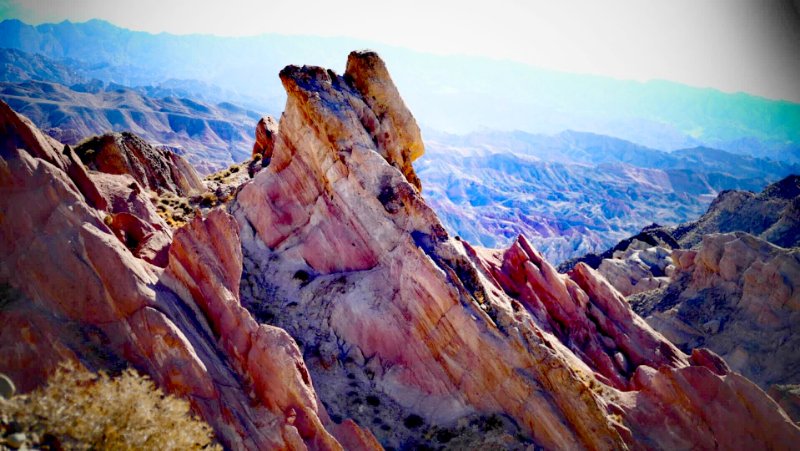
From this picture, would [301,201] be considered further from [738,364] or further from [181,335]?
[738,364]

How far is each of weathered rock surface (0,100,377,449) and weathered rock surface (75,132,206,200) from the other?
30.8 m

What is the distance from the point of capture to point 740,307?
5469 centimetres

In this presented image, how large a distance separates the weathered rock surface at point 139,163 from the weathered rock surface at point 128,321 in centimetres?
3082

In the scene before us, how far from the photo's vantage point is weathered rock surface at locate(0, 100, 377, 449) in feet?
50.6

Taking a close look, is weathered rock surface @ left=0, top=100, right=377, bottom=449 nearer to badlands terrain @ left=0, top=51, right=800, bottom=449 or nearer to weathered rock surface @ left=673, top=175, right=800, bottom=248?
badlands terrain @ left=0, top=51, right=800, bottom=449

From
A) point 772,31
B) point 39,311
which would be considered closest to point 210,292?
point 39,311

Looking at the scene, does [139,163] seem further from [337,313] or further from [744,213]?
[744,213]

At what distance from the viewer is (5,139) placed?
17688mm

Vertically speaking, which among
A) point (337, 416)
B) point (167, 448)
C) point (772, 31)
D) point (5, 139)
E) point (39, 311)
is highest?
point (772, 31)

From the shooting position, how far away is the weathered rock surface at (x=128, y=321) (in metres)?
15.4

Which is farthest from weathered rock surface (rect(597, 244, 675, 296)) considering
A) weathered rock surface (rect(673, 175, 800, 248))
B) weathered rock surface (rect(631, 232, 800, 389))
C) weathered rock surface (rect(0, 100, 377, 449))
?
weathered rock surface (rect(0, 100, 377, 449))

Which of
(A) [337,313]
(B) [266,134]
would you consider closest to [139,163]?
(B) [266,134]

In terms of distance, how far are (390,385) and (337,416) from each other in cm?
375

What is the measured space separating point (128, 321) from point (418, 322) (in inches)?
560
